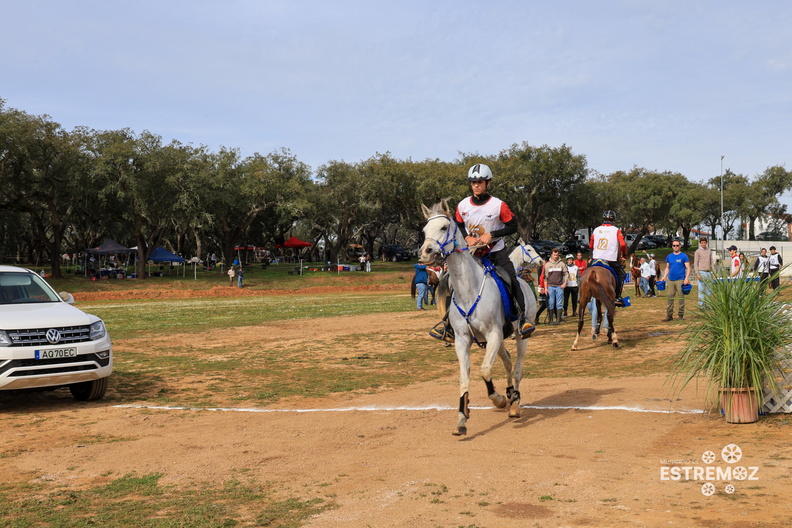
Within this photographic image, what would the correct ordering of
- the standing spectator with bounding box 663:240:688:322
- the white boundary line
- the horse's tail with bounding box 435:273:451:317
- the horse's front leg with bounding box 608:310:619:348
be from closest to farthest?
the horse's tail with bounding box 435:273:451:317 → the white boundary line → the horse's front leg with bounding box 608:310:619:348 → the standing spectator with bounding box 663:240:688:322

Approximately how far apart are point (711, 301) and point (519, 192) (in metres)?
70.1

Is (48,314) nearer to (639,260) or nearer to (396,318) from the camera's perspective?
(396,318)

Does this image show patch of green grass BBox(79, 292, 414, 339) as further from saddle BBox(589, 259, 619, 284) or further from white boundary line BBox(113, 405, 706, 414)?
saddle BBox(589, 259, 619, 284)

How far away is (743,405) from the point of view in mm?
8547

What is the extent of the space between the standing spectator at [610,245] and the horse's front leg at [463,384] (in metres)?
7.43

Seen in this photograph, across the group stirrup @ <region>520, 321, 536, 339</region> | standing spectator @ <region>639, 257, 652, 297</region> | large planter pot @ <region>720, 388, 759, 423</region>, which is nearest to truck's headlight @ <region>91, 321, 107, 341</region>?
stirrup @ <region>520, 321, 536, 339</region>

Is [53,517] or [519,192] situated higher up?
[519,192]

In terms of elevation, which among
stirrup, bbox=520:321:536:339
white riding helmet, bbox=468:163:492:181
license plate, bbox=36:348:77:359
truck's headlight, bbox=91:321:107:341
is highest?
white riding helmet, bbox=468:163:492:181

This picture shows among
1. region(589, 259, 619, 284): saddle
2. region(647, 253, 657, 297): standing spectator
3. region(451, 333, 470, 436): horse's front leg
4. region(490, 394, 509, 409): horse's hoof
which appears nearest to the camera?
region(451, 333, 470, 436): horse's front leg

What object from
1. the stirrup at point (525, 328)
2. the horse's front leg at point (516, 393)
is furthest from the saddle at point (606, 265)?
the stirrup at point (525, 328)

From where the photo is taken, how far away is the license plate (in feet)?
35.2

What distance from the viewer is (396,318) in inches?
1035

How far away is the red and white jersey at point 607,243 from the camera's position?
51.1ft

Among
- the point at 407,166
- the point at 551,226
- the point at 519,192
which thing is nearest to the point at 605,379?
the point at 407,166
